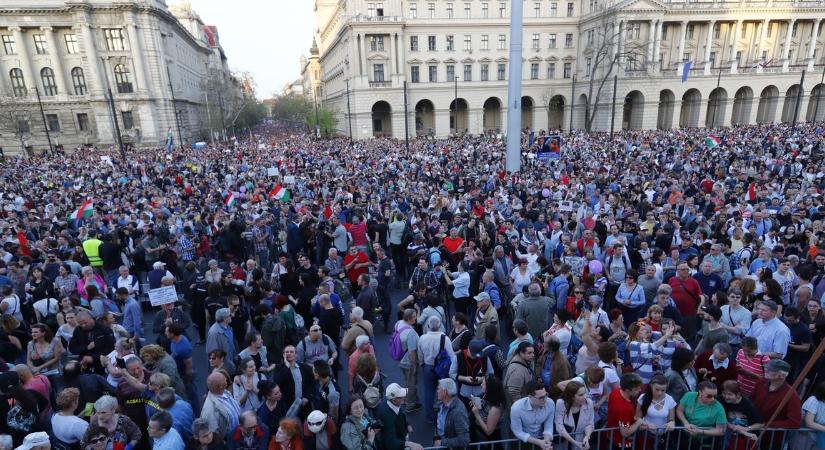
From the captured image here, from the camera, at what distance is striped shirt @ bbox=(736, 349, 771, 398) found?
477 centimetres

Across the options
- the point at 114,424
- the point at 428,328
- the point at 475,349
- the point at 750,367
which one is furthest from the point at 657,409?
the point at 114,424

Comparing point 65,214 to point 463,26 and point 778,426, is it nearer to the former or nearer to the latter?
point 778,426

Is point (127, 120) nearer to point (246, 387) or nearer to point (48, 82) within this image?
point (48, 82)

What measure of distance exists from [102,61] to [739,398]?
58.9 metres

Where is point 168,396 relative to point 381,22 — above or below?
below

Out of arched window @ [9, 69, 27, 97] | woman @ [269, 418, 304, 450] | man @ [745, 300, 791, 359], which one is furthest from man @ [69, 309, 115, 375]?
arched window @ [9, 69, 27, 97]

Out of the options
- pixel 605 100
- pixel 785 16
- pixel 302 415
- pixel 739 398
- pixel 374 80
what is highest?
pixel 785 16

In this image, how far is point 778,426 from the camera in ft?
14.1

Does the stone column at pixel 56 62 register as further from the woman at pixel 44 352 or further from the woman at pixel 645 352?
the woman at pixel 645 352

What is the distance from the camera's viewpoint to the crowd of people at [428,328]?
4395 mm

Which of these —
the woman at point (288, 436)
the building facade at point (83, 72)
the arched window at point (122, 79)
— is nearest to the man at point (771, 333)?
the woman at point (288, 436)

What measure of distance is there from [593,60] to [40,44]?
60400 mm

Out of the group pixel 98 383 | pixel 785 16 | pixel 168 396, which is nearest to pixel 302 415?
pixel 168 396

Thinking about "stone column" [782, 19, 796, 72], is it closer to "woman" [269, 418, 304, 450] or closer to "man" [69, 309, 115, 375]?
"woman" [269, 418, 304, 450]
